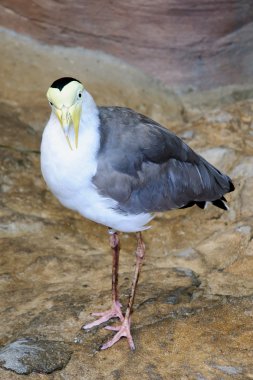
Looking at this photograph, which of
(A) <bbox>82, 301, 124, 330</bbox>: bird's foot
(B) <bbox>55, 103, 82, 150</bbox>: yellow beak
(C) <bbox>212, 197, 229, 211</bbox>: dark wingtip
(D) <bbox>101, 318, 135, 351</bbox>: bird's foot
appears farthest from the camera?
(C) <bbox>212, 197, 229, 211</bbox>: dark wingtip

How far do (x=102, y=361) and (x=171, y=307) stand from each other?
0.54 meters

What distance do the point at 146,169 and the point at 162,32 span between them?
257 centimetres

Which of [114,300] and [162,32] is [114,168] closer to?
[114,300]

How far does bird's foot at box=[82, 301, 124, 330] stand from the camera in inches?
149

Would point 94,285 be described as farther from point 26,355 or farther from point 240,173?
point 240,173

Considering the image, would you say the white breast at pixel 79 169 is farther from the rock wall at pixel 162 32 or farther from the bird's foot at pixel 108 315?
the rock wall at pixel 162 32

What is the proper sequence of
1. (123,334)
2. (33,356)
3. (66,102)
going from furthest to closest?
(123,334), (33,356), (66,102)

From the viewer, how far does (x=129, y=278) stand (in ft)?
13.9

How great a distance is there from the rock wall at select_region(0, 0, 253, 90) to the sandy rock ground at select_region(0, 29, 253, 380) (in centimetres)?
63

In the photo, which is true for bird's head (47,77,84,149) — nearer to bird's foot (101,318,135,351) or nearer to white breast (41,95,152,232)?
white breast (41,95,152,232)

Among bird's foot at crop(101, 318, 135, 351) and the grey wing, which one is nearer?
the grey wing

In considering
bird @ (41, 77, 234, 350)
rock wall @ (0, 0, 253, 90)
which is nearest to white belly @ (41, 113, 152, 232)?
bird @ (41, 77, 234, 350)

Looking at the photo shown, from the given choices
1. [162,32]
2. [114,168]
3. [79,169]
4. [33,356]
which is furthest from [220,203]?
[162,32]

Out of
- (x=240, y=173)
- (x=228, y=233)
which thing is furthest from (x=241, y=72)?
(x=228, y=233)
